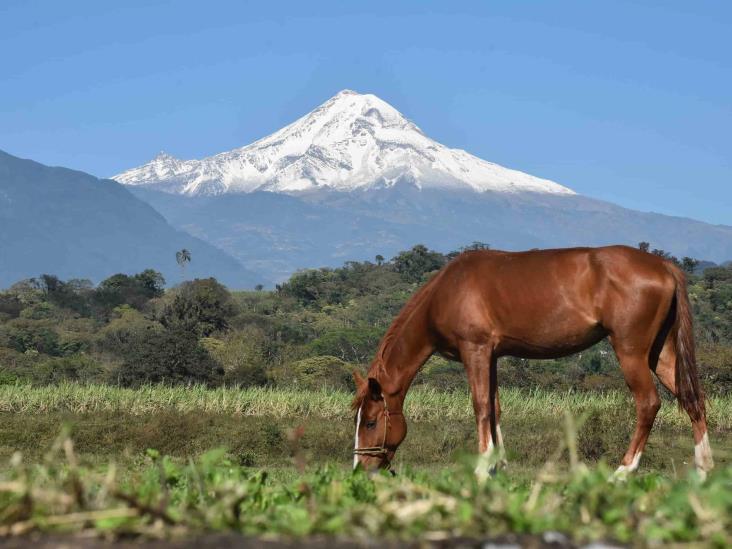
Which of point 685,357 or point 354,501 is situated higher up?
point 685,357

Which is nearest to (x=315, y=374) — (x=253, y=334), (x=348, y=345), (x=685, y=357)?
(x=348, y=345)

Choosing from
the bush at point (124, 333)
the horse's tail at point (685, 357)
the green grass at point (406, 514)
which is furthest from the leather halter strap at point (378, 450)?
the bush at point (124, 333)

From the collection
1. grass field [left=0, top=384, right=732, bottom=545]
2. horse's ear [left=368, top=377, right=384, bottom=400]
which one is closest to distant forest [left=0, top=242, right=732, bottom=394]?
horse's ear [left=368, top=377, right=384, bottom=400]

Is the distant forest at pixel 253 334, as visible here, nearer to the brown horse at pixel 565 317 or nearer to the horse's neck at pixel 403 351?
the horse's neck at pixel 403 351

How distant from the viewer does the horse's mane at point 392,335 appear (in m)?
10.6

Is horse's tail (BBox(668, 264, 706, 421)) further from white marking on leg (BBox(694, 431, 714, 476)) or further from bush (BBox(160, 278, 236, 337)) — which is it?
bush (BBox(160, 278, 236, 337))

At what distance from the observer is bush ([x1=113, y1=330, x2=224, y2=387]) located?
3409 cm

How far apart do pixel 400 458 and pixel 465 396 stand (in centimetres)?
911

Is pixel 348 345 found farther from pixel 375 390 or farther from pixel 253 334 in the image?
pixel 375 390

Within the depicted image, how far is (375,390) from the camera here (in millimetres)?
10703

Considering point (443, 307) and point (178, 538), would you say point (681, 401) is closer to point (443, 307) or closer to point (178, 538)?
point (443, 307)

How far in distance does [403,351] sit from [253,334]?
37642 mm

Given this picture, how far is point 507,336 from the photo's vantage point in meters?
10.3

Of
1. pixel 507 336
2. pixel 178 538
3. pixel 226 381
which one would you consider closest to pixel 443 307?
pixel 507 336
